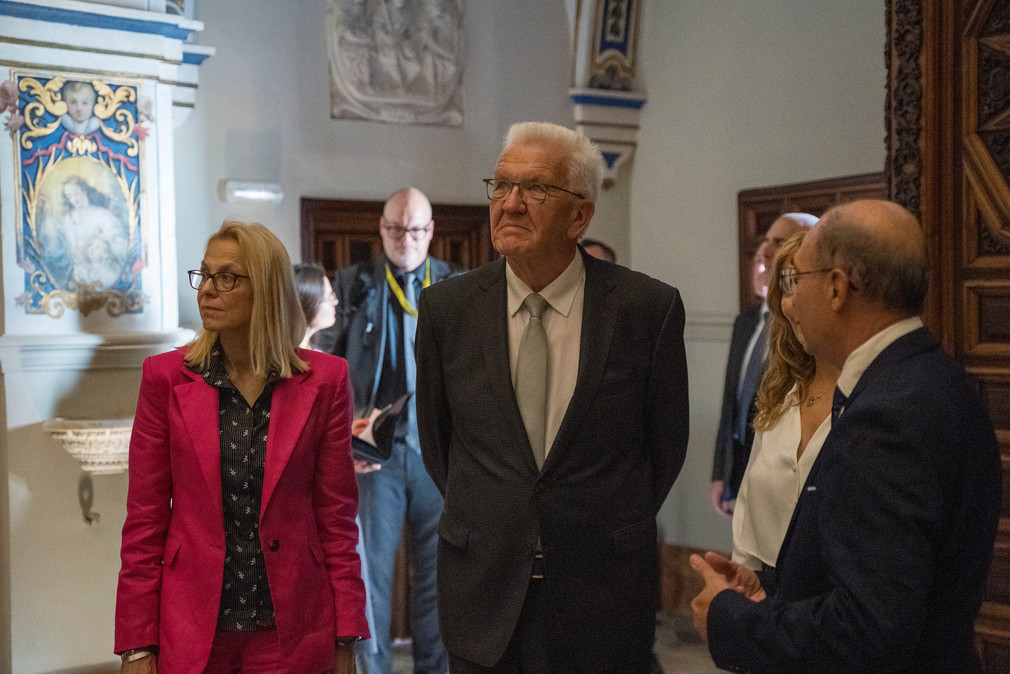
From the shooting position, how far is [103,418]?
13.4ft

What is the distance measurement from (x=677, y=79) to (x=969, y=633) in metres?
4.99

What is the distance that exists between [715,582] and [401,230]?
2526mm

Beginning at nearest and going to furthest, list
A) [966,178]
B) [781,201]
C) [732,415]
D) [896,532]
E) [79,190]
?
1. [896,532]
2. [966,178]
3. [732,415]
4. [79,190]
5. [781,201]

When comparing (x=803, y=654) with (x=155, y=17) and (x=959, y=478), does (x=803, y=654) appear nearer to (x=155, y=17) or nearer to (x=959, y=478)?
(x=959, y=478)

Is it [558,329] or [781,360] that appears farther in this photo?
[781,360]

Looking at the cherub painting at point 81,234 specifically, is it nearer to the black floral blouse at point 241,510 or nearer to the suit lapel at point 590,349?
the black floral blouse at point 241,510

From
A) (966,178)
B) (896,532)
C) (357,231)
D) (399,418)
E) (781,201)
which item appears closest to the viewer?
(896,532)

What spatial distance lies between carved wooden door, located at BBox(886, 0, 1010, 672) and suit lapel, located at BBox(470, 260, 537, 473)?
5.86 ft

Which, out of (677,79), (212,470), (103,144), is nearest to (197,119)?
(103,144)

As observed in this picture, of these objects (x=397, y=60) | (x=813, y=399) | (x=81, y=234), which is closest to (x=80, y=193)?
(x=81, y=234)

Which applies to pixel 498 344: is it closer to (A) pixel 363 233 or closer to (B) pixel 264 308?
(B) pixel 264 308

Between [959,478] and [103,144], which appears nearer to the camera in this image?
[959,478]

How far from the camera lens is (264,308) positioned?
A: 2.18 m

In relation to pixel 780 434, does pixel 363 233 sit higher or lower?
higher
